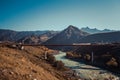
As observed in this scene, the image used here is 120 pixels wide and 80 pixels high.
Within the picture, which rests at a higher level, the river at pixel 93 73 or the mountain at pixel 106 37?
the mountain at pixel 106 37

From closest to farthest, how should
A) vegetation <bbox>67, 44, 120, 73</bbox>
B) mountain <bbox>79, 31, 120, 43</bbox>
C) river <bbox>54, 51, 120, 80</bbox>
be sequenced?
1. river <bbox>54, 51, 120, 80</bbox>
2. vegetation <bbox>67, 44, 120, 73</bbox>
3. mountain <bbox>79, 31, 120, 43</bbox>

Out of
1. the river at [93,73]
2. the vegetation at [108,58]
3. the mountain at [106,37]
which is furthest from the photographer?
the mountain at [106,37]

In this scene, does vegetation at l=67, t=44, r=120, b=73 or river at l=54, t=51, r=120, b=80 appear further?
vegetation at l=67, t=44, r=120, b=73

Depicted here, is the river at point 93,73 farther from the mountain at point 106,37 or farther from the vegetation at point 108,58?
the mountain at point 106,37

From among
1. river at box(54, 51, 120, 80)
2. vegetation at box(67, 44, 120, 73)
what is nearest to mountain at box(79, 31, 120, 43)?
vegetation at box(67, 44, 120, 73)

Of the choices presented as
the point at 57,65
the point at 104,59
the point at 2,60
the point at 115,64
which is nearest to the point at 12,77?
the point at 2,60

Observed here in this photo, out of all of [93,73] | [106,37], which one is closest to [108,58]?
[93,73]

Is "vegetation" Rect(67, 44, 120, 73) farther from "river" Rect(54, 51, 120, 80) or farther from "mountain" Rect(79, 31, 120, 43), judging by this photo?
"mountain" Rect(79, 31, 120, 43)

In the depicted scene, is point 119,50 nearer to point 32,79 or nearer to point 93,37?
point 32,79

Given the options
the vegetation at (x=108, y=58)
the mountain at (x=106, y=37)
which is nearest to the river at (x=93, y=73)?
the vegetation at (x=108, y=58)

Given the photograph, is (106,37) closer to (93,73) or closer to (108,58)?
(108,58)

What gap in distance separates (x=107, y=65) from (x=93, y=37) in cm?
13792

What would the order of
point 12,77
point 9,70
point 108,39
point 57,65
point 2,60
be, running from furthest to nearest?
point 108,39, point 57,65, point 2,60, point 9,70, point 12,77

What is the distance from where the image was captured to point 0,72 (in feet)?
74.8
